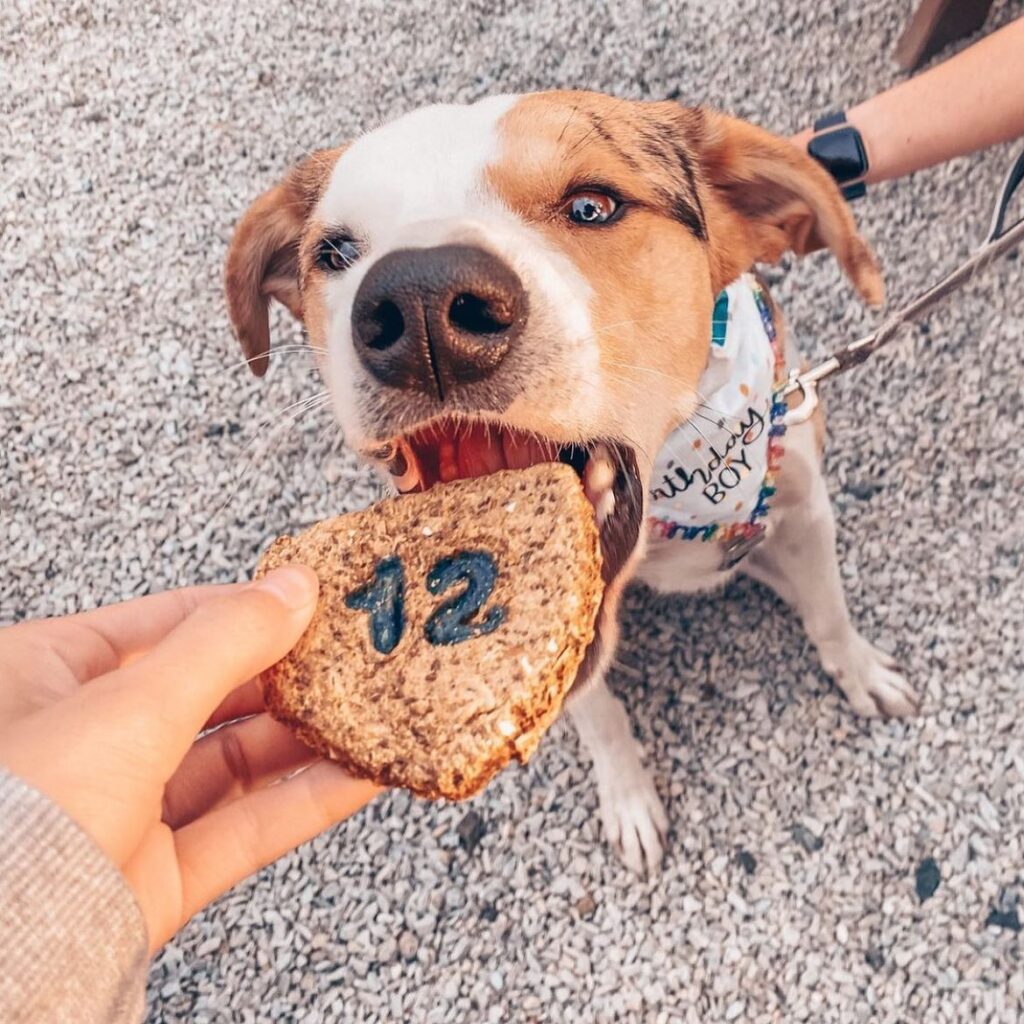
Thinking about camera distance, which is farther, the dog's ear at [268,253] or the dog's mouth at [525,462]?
the dog's ear at [268,253]

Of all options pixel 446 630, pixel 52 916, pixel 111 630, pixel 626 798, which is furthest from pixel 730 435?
pixel 52 916

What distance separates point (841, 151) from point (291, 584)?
2.12 meters

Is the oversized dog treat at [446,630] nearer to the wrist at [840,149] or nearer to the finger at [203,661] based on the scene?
the finger at [203,661]

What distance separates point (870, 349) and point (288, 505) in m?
2.13

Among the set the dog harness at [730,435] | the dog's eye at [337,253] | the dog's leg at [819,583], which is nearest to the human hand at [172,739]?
the dog's eye at [337,253]

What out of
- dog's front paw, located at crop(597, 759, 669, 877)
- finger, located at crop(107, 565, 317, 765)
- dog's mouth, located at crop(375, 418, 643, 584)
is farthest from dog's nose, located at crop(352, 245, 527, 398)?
dog's front paw, located at crop(597, 759, 669, 877)

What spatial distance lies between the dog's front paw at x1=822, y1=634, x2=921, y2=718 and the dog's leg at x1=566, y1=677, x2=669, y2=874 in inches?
26.7

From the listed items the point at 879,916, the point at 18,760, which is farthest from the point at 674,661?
the point at 18,760

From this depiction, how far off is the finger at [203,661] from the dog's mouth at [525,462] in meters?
0.41

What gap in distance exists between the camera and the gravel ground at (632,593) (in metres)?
2.70

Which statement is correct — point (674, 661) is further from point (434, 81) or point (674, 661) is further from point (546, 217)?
point (434, 81)

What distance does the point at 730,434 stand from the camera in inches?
80.0

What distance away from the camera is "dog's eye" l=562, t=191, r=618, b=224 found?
5.53 ft

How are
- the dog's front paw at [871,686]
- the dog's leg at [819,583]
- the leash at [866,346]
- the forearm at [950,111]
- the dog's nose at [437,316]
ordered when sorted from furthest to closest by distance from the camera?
the dog's front paw at [871,686] < the forearm at [950,111] < the dog's leg at [819,583] < the leash at [866,346] < the dog's nose at [437,316]
